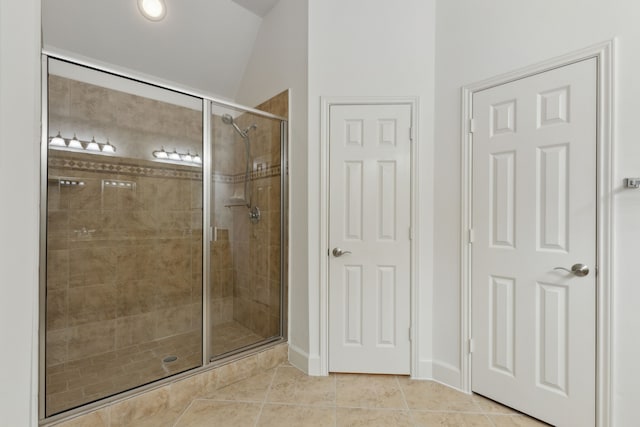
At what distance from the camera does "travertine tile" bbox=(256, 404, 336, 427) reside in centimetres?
168

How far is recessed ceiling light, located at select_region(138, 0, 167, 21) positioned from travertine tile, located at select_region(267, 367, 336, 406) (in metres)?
3.08

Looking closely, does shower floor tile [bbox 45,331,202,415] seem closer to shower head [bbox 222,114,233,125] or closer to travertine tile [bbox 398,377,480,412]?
travertine tile [bbox 398,377,480,412]

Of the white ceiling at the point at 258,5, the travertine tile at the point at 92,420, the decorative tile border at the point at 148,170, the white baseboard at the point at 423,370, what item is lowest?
the white baseboard at the point at 423,370

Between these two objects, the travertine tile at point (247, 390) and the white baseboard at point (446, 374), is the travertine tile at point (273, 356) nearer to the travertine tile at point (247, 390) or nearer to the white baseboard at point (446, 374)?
the travertine tile at point (247, 390)

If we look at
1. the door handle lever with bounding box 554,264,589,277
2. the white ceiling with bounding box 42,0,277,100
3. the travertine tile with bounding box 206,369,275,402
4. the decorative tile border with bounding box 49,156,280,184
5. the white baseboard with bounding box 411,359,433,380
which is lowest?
the travertine tile with bounding box 206,369,275,402

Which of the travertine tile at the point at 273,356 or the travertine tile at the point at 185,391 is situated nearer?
the travertine tile at the point at 185,391

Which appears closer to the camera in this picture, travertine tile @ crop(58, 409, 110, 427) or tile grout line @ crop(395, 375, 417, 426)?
travertine tile @ crop(58, 409, 110, 427)

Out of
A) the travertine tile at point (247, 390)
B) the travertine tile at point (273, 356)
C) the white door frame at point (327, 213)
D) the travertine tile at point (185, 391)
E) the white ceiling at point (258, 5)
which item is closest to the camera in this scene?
the travertine tile at point (185, 391)

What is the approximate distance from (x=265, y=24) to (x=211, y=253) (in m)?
2.22

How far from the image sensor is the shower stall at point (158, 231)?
6.51 feet

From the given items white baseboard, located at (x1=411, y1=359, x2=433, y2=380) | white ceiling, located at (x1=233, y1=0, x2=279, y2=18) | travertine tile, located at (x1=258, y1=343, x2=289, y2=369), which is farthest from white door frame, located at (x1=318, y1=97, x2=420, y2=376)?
white ceiling, located at (x1=233, y1=0, x2=279, y2=18)

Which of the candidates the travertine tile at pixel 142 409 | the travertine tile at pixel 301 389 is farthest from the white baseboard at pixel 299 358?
the travertine tile at pixel 142 409

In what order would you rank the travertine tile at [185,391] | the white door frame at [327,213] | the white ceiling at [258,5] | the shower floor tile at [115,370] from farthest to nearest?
the white ceiling at [258,5] → the white door frame at [327,213] → the travertine tile at [185,391] → the shower floor tile at [115,370]

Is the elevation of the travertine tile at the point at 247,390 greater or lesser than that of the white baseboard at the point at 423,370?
lesser
